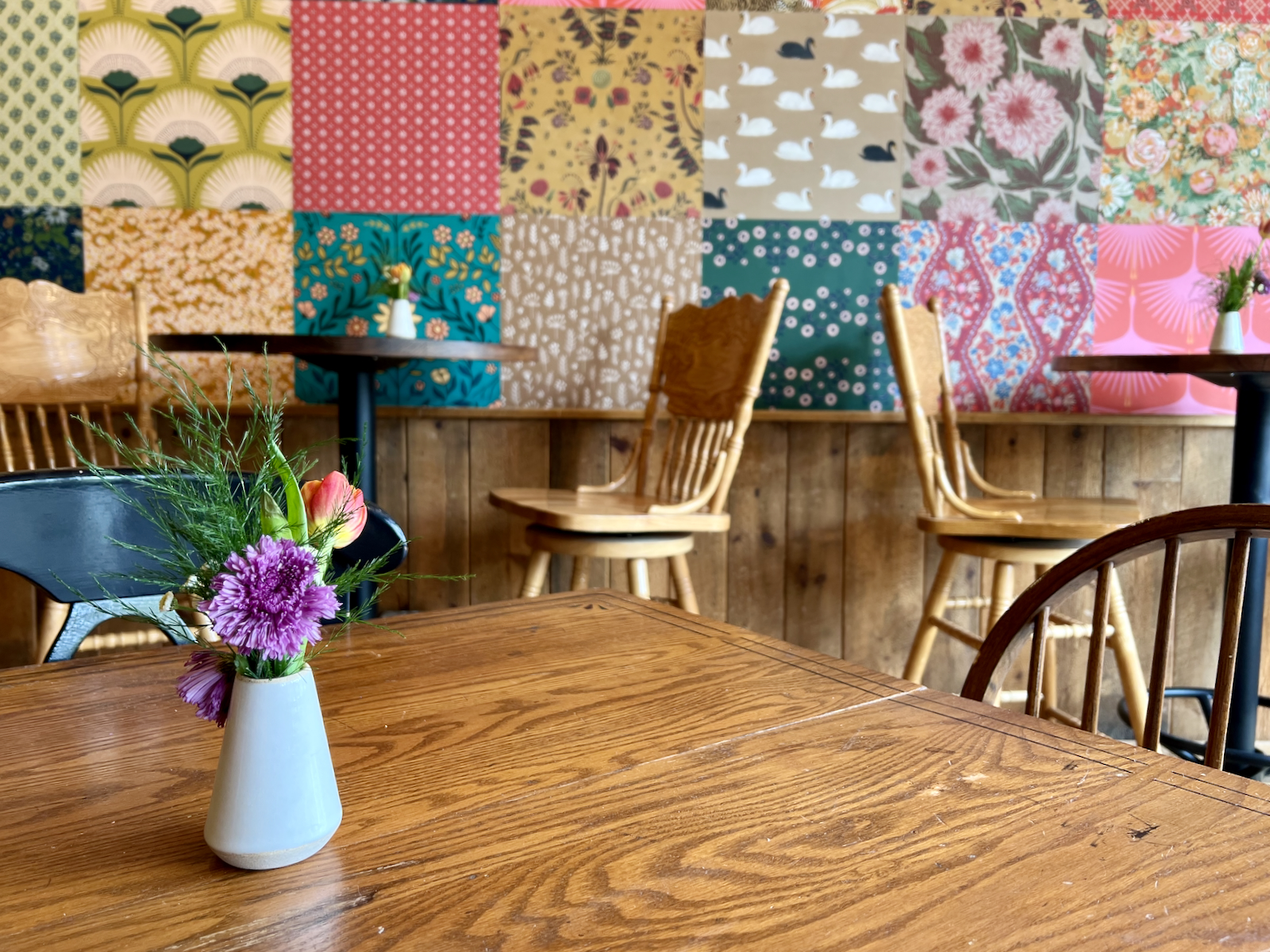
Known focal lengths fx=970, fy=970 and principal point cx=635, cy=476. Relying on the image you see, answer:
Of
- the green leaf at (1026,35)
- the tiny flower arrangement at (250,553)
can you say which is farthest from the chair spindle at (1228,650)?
the green leaf at (1026,35)

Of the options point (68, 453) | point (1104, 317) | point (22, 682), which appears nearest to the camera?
point (22, 682)

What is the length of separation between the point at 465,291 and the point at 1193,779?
8.10ft

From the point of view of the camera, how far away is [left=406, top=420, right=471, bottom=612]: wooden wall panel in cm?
279

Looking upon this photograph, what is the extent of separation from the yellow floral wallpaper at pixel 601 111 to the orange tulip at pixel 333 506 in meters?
2.44

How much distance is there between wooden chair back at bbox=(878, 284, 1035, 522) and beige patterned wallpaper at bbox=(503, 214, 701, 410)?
65 centimetres

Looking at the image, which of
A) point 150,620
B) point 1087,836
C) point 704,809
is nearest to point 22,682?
point 150,620

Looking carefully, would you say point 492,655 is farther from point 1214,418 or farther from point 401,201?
point 1214,418

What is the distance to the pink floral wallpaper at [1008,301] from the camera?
2816 mm

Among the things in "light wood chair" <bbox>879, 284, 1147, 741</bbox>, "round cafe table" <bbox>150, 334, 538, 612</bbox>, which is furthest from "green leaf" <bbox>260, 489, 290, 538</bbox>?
"light wood chair" <bbox>879, 284, 1147, 741</bbox>

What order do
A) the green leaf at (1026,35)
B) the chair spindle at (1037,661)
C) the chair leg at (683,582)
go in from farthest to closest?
the green leaf at (1026,35)
the chair leg at (683,582)
the chair spindle at (1037,661)

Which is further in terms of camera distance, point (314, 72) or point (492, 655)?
point (314, 72)

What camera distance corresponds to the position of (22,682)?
0.72m

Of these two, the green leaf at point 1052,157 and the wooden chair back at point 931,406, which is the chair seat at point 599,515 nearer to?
the wooden chair back at point 931,406

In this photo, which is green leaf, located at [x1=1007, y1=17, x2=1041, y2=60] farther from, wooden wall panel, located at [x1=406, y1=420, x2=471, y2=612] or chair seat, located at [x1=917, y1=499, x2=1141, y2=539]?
wooden wall panel, located at [x1=406, y1=420, x2=471, y2=612]
